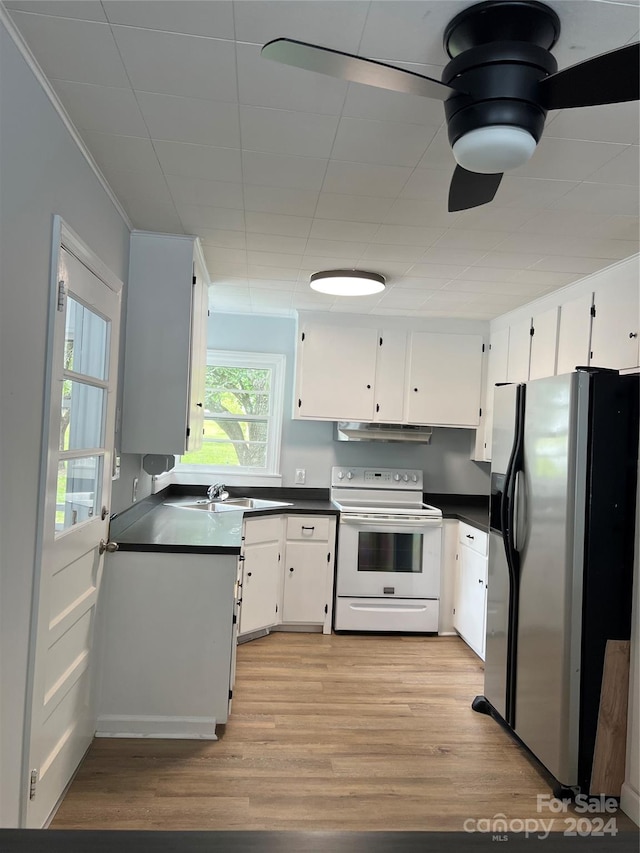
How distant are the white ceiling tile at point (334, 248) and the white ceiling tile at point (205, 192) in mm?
543

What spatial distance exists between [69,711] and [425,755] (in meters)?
1.52

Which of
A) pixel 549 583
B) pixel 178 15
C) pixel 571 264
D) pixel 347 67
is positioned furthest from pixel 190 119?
pixel 549 583

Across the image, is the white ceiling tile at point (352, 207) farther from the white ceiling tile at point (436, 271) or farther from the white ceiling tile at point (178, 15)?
the white ceiling tile at point (178, 15)

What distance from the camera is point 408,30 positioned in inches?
55.4

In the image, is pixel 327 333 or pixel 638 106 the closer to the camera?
pixel 638 106

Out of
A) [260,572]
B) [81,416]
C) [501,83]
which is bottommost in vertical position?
[260,572]

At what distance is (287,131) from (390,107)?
35 centimetres

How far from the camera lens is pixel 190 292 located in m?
3.15

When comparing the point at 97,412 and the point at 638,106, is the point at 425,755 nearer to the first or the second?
the point at 97,412

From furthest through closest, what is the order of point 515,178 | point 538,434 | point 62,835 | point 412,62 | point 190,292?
point 190,292, point 538,434, point 515,178, point 412,62, point 62,835

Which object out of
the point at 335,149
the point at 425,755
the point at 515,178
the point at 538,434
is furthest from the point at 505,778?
the point at 335,149

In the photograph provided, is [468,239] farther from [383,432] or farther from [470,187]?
[383,432]

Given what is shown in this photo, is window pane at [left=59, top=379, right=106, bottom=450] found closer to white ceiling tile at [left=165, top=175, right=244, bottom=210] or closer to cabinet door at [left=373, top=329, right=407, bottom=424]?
white ceiling tile at [left=165, top=175, right=244, bottom=210]

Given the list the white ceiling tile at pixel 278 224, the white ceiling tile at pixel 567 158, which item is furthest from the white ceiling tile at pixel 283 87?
the white ceiling tile at pixel 278 224
